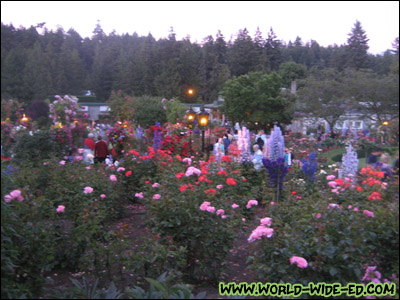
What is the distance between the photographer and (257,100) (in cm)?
3459

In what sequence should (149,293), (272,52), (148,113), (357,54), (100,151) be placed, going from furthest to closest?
(272,52), (148,113), (357,54), (100,151), (149,293)

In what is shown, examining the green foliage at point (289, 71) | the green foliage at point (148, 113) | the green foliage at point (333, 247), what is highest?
the green foliage at point (289, 71)

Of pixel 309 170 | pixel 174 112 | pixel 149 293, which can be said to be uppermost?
pixel 149 293

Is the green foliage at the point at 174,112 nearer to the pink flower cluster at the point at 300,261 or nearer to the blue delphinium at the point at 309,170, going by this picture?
the blue delphinium at the point at 309,170

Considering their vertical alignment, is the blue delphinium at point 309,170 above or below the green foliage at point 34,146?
below

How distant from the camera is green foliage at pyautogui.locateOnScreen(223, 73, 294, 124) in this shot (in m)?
34.2

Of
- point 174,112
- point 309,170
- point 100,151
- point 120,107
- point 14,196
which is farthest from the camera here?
point 174,112

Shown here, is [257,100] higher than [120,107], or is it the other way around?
[257,100]

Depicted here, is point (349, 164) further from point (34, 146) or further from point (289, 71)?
point (289, 71)

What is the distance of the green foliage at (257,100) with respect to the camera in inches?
1348

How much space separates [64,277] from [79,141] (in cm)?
869

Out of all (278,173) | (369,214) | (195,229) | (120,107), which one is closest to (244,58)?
(120,107)

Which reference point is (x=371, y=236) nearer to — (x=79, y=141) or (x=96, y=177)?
(x=96, y=177)

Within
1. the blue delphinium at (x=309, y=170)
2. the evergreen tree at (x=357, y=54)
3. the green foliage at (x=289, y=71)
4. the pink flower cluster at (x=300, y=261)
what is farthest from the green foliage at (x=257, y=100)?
the pink flower cluster at (x=300, y=261)
